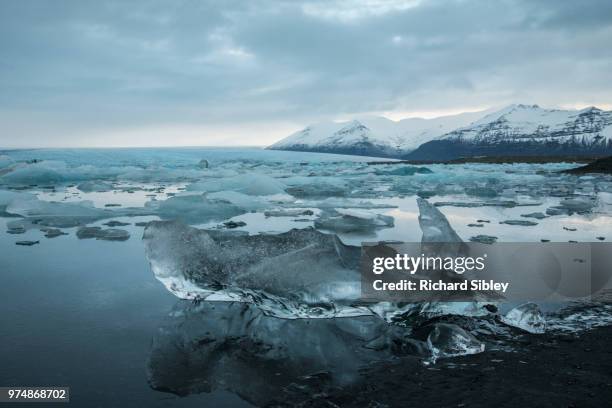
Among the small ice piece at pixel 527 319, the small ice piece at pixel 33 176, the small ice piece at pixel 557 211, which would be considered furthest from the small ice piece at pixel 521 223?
the small ice piece at pixel 33 176

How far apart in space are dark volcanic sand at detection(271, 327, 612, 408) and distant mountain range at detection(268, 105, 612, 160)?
127 m

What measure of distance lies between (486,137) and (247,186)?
142 metres

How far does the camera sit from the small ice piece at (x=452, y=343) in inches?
102

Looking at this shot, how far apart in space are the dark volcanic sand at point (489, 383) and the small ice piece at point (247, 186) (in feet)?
37.4

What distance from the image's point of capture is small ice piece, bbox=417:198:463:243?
12.2ft

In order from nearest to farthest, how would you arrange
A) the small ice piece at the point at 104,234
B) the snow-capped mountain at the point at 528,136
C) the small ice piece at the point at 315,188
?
the small ice piece at the point at 104,234, the small ice piece at the point at 315,188, the snow-capped mountain at the point at 528,136

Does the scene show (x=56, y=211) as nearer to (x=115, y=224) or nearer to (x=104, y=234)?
(x=115, y=224)

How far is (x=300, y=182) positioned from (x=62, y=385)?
16.4 metres

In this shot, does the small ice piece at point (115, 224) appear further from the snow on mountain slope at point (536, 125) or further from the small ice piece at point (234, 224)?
the snow on mountain slope at point (536, 125)

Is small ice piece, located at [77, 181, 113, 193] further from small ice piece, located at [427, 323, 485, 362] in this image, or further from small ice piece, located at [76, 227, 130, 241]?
small ice piece, located at [427, 323, 485, 362]

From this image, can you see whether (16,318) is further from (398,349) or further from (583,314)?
(583,314)

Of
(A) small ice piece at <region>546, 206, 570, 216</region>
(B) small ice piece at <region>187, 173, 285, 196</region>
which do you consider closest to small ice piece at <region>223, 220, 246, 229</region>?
(A) small ice piece at <region>546, 206, 570, 216</region>

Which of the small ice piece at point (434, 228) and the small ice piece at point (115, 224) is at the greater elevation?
the small ice piece at point (434, 228)

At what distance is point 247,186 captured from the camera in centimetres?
1420
